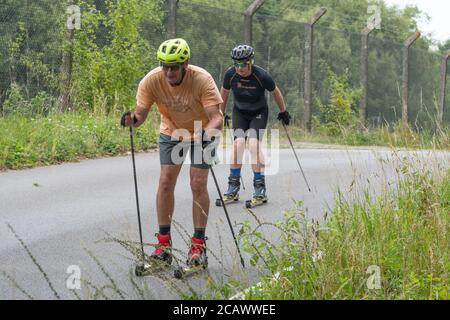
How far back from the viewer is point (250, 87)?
10.8 m

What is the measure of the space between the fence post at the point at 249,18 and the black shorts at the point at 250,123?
8850 millimetres

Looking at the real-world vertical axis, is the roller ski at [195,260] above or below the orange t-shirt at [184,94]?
below

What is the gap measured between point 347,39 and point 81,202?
16.2 metres

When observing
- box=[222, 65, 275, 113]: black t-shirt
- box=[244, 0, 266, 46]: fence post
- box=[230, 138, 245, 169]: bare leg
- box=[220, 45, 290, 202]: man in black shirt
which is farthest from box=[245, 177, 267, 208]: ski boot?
box=[244, 0, 266, 46]: fence post

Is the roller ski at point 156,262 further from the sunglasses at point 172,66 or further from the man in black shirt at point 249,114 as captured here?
the man in black shirt at point 249,114

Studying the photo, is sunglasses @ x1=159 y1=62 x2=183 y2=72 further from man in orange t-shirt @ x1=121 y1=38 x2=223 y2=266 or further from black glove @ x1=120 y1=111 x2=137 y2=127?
black glove @ x1=120 y1=111 x2=137 y2=127

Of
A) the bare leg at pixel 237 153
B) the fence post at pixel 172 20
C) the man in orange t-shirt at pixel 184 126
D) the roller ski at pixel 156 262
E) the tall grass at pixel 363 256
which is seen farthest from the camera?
the fence post at pixel 172 20

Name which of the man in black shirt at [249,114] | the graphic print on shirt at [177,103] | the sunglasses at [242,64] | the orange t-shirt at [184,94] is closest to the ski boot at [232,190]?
the man in black shirt at [249,114]

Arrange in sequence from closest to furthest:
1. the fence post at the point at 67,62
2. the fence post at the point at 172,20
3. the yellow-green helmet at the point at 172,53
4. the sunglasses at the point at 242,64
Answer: the yellow-green helmet at the point at 172,53 → the sunglasses at the point at 242,64 → the fence post at the point at 67,62 → the fence post at the point at 172,20

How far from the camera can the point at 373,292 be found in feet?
18.0

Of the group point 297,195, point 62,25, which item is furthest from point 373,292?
point 62,25

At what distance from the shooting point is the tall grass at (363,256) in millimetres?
5477

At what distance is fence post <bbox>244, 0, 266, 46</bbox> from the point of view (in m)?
19.7
